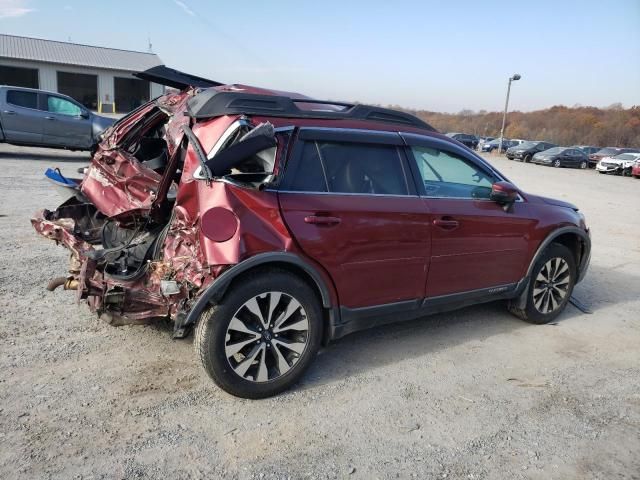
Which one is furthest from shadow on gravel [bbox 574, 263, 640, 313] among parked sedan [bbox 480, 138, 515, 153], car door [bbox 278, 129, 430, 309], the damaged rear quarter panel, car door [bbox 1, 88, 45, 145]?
parked sedan [bbox 480, 138, 515, 153]

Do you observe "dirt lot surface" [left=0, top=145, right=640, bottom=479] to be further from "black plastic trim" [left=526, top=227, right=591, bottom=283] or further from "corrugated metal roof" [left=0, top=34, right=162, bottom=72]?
"corrugated metal roof" [left=0, top=34, right=162, bottom=72]

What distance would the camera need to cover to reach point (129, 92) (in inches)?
1791

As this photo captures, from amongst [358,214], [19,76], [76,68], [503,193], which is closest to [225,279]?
[358,214]

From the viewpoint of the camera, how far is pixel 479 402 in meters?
3.41

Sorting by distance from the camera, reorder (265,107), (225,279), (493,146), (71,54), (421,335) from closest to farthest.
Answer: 1. (225,279)
2. (265,107)
3. (421,335)
4. (71,54)
5. (493,146)

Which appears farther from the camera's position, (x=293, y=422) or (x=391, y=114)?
(x=391, y=114)

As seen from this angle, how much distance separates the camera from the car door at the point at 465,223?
12.8 ft

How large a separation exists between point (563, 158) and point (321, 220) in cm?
3345

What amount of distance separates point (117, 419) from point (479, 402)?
7.63 ft

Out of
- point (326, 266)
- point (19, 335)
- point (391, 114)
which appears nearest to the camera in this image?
point (326, 266)

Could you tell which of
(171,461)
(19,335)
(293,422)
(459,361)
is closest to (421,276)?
(459,361)

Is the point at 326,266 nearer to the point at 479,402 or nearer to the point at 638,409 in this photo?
the point at 479,402

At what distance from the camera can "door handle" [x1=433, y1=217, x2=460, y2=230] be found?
12.5 ft

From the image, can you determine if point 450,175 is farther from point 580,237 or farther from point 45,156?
point 45,156
